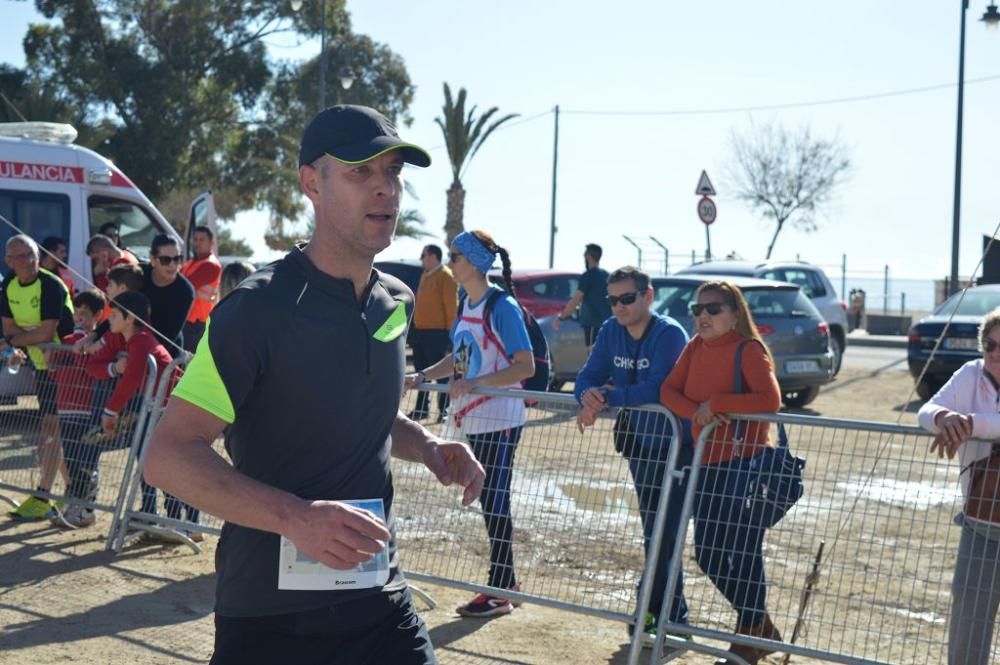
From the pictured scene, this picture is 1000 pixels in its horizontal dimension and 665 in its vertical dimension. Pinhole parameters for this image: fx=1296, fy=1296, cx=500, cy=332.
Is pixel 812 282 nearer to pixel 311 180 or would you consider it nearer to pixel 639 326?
pixel 639 326

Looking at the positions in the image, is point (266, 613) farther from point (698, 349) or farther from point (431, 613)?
point (431, 613)

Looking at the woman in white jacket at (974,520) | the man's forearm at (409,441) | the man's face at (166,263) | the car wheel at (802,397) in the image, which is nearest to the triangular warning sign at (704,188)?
the car wheel at (802,397)

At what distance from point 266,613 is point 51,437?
20.0 feet

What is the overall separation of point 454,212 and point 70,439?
3086cm

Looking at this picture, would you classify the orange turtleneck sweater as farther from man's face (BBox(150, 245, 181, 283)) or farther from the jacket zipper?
man's face (BBox(150, 245, 181, 283))

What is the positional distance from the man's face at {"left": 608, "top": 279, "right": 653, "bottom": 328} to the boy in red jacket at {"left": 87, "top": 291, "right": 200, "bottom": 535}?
297cm

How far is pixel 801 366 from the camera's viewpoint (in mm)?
14906

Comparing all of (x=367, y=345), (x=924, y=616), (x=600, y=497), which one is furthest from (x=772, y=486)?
(x=367, y=345)

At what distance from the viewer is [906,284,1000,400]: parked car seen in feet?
50.4

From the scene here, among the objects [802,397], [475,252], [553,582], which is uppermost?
[475,252]

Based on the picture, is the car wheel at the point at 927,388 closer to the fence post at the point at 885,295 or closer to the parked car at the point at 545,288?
the parked car at the point at 545,288

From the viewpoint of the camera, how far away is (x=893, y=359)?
87.4ft

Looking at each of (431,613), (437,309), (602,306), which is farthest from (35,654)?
(602,306)

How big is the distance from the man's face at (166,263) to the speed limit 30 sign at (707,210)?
511 inches
